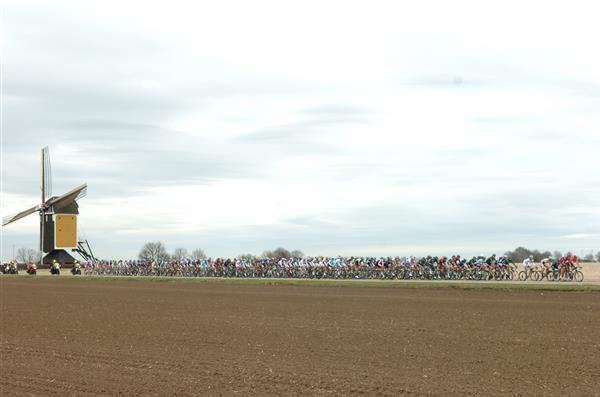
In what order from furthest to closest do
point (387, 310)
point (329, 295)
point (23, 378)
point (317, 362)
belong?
1. point (329, 295)
2. point (387, 310)
3. point (317, 362)
4. point (23, 378)

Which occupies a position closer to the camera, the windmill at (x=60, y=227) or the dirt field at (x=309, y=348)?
the dirt field at (x=309, y=348)

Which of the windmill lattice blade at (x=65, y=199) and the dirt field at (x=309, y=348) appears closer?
the dirt field at (x=309, y=348)

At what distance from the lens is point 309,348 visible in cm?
1741

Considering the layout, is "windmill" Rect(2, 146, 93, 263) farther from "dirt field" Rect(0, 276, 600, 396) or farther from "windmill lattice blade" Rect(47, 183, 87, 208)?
"dirt field" Rect(0, 276, 600, 396)

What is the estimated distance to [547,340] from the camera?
18.3 meters

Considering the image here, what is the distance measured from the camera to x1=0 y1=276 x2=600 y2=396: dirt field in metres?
13.2

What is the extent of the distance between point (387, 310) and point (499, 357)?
1142cm

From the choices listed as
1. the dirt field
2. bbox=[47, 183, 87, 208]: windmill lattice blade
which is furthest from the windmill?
the dirt field

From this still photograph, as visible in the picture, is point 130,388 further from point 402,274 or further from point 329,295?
point 402,274

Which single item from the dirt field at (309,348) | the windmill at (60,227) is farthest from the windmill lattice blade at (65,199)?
the dirt field at (309,348)

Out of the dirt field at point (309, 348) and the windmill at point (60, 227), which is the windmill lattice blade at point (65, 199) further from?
the dirt field at point (309, 348)

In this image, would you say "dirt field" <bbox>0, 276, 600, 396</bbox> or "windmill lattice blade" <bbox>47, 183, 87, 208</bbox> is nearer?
"dirt field" <bbox>0, 276, 600, 396</bbox>

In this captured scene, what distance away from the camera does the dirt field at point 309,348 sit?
13.2m

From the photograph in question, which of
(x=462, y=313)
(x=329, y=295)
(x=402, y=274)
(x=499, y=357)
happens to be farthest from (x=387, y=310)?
(x=402, y=274)
